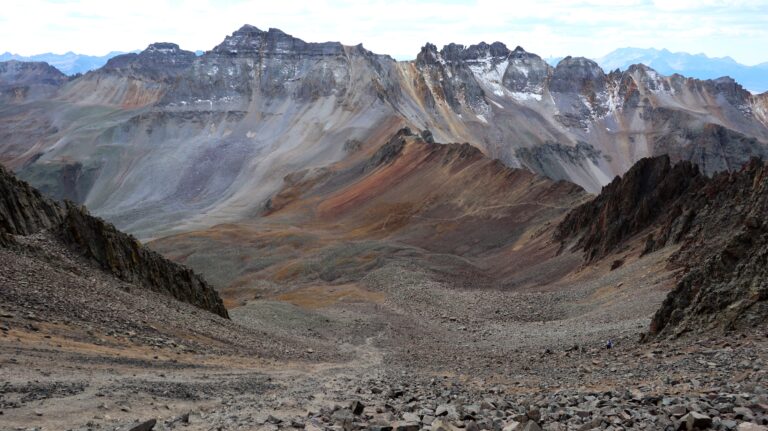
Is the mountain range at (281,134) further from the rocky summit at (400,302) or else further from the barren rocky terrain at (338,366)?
the barren rocky terrain at (338,366)

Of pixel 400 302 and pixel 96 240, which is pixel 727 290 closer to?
pixel 96 240

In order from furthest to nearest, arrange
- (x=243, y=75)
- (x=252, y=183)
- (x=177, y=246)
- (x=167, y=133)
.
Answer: (x=243, y=75) < (x=167, y=133) < (x=252, y=183) < (x=177, y=246)

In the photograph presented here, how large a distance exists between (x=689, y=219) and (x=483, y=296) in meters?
14.5

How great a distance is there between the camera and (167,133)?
561 feet

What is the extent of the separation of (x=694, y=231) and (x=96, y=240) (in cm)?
3364

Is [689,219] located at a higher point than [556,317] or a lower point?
higher

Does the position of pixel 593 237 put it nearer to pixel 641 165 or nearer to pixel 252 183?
pixel 641 165

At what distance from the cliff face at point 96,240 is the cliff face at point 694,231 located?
22.0m

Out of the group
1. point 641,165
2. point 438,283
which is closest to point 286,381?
point 438,283

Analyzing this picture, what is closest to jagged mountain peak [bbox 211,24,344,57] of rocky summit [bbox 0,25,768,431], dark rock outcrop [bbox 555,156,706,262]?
rocky summit [bbox 0,25,768,431]

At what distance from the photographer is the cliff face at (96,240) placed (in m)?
32.3

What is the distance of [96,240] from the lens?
3262 centimetres

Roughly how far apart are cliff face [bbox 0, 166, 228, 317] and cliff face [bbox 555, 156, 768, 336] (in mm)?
22019

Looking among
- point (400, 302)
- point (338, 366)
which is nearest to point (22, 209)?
point (338, 366)
